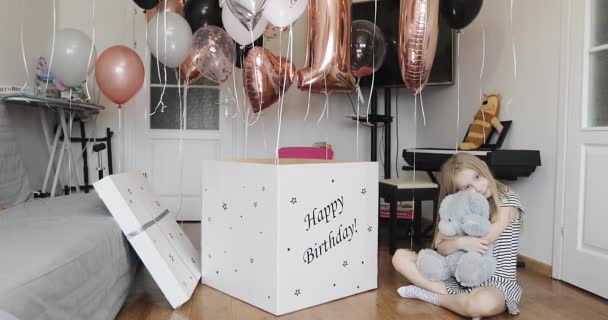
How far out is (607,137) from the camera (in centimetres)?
185

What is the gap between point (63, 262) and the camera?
1147 millimetres

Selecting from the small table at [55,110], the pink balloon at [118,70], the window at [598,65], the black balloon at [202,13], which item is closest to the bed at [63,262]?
the pink balloon at [118,70]

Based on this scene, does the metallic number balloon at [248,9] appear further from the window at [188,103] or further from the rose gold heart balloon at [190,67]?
the window at [188,103]

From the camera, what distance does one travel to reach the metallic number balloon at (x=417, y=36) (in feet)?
6.38

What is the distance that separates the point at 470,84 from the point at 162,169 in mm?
2614

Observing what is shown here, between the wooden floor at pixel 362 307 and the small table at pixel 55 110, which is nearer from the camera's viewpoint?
the wooden floor at pixel 362 307

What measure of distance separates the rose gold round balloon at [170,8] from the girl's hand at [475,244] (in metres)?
2.01

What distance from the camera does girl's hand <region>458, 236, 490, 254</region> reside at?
5.49 ft

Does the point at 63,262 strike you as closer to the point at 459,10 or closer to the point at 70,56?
the point at 70,56

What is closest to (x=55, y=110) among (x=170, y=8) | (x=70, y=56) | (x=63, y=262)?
(x=70, y=56)

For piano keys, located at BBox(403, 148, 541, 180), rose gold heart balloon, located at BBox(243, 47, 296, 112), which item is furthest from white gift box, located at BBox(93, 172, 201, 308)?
piano keys, located at BBox(403, 148, 541, 180)

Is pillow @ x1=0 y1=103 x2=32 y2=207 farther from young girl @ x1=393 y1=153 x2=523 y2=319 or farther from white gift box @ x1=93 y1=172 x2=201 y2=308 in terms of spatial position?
young girl @ x1=393 y1=153 x2=523 y2=319

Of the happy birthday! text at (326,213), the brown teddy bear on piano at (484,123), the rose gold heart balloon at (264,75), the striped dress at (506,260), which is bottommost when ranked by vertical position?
the striped dress at (506,260)

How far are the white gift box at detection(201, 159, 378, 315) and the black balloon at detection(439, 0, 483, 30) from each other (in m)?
0.85
